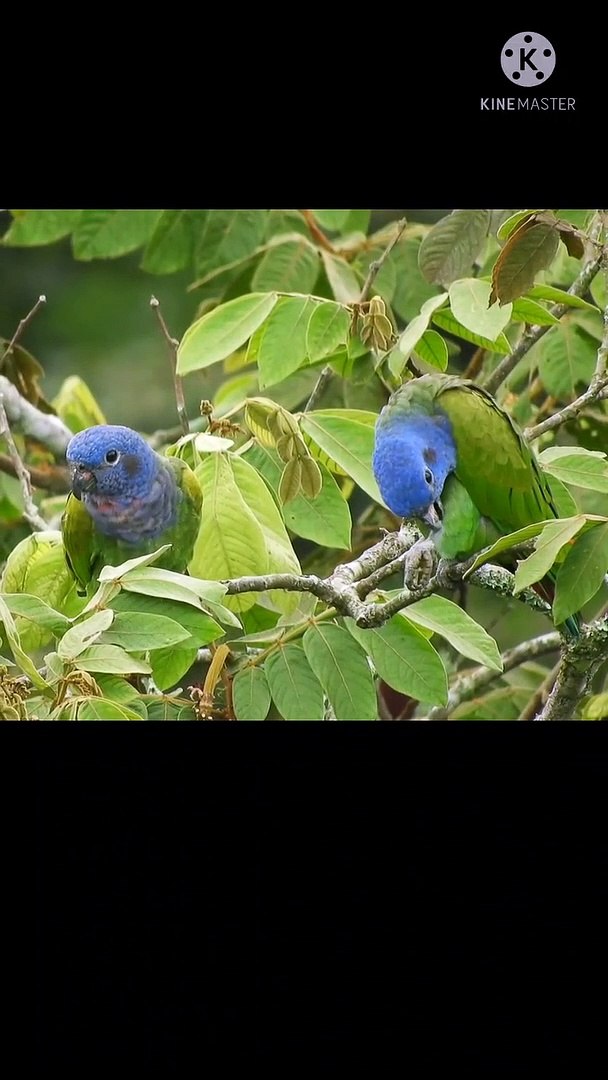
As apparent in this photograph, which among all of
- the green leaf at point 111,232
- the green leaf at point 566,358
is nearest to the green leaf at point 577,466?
the green leaf at point 566,358

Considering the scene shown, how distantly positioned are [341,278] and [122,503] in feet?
1.36

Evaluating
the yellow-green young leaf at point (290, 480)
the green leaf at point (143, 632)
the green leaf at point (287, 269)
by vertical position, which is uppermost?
the green leaf at point (287, 269)

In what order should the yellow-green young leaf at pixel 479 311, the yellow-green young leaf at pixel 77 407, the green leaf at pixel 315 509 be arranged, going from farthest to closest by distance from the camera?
1. the yellow-green young leaf at pixel 77 407
2. the green leaf at pixel 315 509
3. the yellow-green young leaf at pixel 479 311

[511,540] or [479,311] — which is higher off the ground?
[479,311]

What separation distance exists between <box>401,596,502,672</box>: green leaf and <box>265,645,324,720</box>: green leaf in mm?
126

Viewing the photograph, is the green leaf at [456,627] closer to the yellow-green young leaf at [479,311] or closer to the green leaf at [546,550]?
the green leaf at [546,550]

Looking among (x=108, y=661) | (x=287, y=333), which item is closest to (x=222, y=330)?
(x=287, y=333)

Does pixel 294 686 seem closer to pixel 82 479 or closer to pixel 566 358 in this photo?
pixel 82 479

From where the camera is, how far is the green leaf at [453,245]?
133cm
